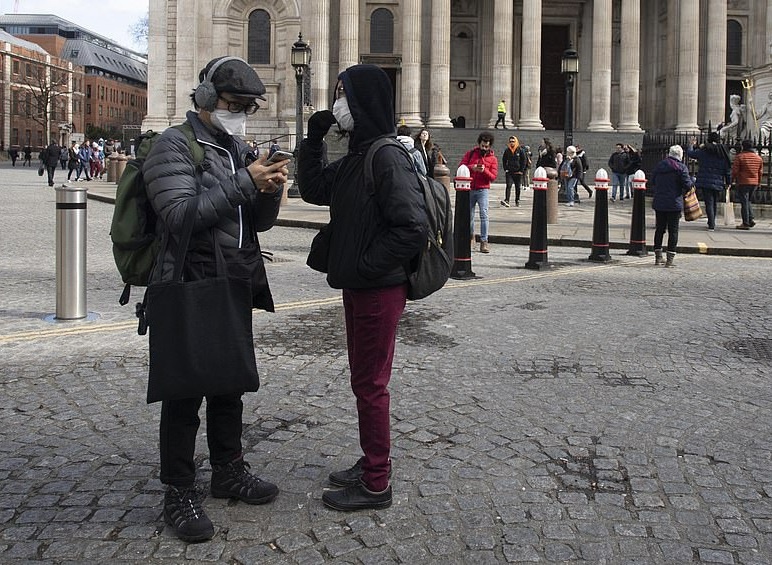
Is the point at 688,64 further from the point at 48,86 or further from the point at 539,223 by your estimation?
the point at 48,86

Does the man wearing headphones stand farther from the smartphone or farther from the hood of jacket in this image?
the hood of jacket

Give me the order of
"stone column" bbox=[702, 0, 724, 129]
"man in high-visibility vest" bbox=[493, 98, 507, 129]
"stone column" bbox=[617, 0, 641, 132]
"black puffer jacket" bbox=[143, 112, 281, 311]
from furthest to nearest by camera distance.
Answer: "stone column" bbox=[702, 0, 724, 129] < "stone column" bbox=[617, 0, 641, 132] < "man in high-visibility vest" bbox=[493, 98, 507, 129] < "black puffer jacket" bbox=[143, 112, 281, 311]

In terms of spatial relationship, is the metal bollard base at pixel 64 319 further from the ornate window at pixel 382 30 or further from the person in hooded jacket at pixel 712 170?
the ornate window at pixel 382 30

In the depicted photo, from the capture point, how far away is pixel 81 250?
8.52 metres

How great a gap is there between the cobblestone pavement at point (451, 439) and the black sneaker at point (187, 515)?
6 centimetres

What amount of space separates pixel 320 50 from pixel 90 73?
8811 centimetres

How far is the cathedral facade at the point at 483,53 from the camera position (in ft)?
150

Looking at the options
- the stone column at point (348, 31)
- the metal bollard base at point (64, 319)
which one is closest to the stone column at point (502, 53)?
the stone column at point (348, 31)

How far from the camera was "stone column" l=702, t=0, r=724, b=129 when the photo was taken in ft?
158

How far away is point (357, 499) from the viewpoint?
4.11 metres

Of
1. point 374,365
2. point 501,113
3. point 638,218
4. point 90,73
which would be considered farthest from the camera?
point 90,73

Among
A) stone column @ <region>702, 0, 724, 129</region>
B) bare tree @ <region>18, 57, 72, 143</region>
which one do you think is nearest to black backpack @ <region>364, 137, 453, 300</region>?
stone column @ <region>702, 0, 724, 129</region>

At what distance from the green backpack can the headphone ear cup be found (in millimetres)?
122

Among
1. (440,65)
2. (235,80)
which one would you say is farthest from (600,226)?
(440,65)
